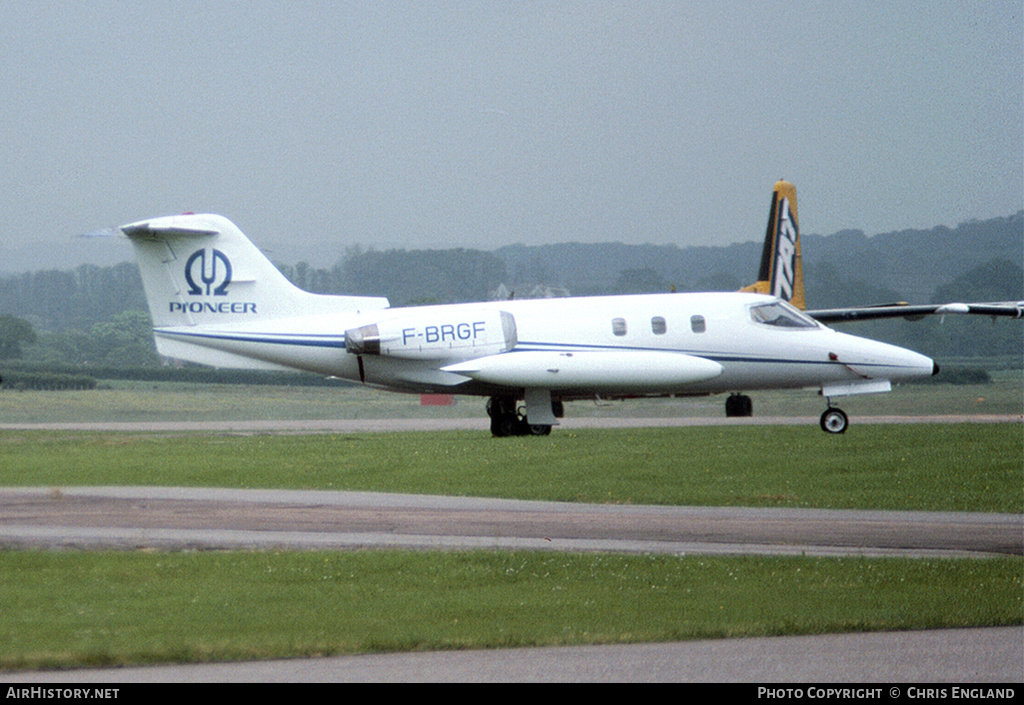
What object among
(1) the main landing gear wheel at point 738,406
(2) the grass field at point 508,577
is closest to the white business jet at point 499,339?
(2) the grass field at point 508,577

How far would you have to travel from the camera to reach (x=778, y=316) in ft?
105

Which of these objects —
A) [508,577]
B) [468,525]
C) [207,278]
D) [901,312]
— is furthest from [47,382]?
[508,577]

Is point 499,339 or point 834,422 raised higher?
point 499,339

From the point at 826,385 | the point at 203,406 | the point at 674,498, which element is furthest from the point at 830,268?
the point at 674,498

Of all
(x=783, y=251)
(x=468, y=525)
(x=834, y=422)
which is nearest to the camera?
(x=468, y=525)

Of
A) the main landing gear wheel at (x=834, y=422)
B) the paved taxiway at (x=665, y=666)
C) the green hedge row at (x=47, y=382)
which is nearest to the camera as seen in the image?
the paved taxiway at (x=665, y=666)

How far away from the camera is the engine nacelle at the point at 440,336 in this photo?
30.8 meters

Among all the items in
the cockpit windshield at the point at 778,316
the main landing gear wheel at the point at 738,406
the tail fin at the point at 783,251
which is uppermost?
the tail fin at the point at 783,251

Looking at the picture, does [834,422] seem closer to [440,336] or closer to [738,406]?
[738,406]

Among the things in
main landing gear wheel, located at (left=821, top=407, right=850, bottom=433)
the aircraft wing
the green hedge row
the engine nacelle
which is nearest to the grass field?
main landing gear wheel, located at (left=821, top=407, right=850, bottom=433)

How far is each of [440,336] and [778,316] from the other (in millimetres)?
7799

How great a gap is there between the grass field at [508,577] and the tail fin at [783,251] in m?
23.5

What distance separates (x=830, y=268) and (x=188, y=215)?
188ft

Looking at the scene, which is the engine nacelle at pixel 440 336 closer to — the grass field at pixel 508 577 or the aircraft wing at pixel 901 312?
the grass field at pixel 508 577
